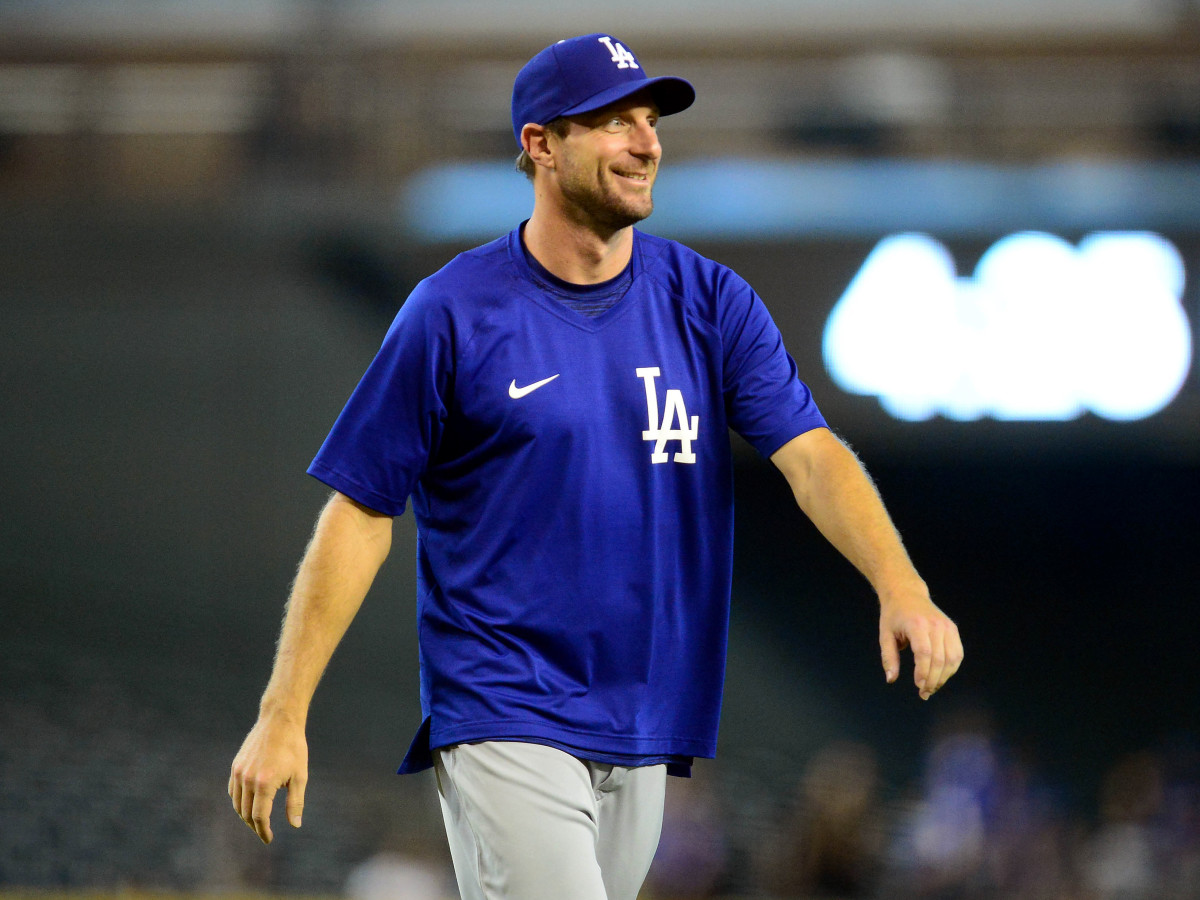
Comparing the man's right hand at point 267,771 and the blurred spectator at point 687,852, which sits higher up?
the man's right hand at point 267,771

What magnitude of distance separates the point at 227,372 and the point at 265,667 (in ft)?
6.26

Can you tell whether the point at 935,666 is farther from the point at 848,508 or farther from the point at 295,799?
the point at 295,799

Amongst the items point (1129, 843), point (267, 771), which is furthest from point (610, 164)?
point (1129, 843)

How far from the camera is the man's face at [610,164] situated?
2418mm

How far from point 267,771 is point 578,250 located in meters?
0.99

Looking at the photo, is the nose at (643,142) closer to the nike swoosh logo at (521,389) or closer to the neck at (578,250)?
the neck at (578,250)

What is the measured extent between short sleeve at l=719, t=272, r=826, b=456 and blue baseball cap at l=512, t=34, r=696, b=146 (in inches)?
13.6

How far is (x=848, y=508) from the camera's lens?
7.77 ft

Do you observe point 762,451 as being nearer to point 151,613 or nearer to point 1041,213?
point 1041,213

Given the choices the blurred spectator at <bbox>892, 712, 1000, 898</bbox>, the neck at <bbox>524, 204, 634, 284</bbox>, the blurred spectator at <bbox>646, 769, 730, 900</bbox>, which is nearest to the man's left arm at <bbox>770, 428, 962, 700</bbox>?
the neck at <bbox>524, 204, 634, 284</bbox>

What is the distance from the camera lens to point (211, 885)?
25.6ft

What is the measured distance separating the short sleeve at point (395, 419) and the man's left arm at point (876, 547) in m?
0.61

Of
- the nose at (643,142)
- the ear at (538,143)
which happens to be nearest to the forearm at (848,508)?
the nose at (643,142)

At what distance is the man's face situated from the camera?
7.93 feet
